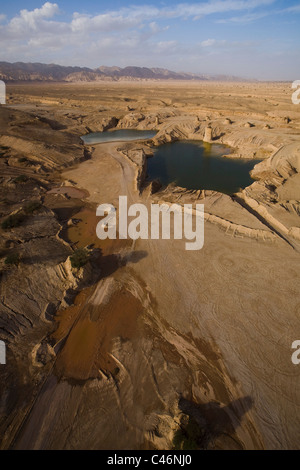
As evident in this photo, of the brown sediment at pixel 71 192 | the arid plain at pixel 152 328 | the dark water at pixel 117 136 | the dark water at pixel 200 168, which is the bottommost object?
the arid plain at pixel 152 328

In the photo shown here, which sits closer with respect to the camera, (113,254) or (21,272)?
(21,272)

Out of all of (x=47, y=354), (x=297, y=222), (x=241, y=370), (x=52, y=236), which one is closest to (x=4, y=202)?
(x=52, y=236)

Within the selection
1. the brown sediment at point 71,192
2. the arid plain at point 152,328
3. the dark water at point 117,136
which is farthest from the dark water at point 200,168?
the brown sediment at point 71,192

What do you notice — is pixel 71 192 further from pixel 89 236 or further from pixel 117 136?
pixel 117 136

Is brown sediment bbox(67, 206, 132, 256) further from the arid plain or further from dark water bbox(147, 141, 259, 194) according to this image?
dark water bbox(147, 141, 259, 194)

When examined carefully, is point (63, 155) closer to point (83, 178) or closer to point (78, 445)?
point (83, 178)

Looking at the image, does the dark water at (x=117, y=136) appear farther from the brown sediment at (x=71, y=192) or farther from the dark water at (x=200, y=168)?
the brown sediment at (x=71, y=192)

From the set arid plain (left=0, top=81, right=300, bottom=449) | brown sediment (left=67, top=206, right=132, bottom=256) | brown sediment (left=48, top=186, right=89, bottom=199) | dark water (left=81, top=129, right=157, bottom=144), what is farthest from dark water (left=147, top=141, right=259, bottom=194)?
brown sediment (left=67, top=206, right=132, bottom=256)

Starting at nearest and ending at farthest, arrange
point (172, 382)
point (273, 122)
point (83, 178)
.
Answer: point (172, 382) < point (83, 178) < point (273, 122)
